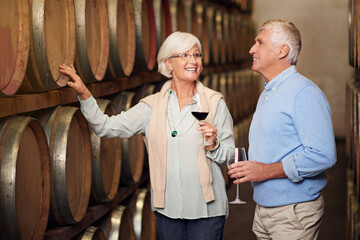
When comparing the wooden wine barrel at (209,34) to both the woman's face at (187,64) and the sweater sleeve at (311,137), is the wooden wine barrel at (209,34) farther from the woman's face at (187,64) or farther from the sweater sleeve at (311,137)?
the sweater sleeve at (311,137)

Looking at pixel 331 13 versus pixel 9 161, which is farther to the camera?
pixel 331 13

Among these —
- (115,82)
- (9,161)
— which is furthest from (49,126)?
(115,82)

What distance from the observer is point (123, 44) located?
11.8 feet

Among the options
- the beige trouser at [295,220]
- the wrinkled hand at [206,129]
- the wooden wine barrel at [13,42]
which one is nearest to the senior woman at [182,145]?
the wrinkled hand at [206,129]

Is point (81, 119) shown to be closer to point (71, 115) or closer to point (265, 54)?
point (71, 115)

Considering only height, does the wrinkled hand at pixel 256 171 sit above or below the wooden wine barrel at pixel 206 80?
below

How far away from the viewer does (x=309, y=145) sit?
231 cm

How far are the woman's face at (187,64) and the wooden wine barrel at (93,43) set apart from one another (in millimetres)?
468

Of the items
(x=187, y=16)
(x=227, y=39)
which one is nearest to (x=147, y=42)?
(x=187, y=16)

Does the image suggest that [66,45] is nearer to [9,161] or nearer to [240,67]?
[9,161]

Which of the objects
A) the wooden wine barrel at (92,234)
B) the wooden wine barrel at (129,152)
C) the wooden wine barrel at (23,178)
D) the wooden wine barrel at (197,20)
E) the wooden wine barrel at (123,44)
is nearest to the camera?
the wooden wine barrel at (23,178)

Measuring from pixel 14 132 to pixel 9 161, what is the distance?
124mm

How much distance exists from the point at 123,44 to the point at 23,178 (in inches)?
61.2

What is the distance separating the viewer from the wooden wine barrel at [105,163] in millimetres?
3109
